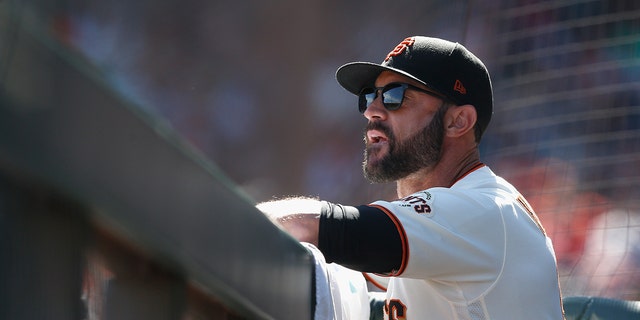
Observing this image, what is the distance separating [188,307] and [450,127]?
1629 mm

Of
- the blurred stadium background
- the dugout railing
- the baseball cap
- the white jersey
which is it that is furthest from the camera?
the blurred stadium background

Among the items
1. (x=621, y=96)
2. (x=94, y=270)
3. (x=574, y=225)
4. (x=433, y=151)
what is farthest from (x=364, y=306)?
(x=621, y=96)

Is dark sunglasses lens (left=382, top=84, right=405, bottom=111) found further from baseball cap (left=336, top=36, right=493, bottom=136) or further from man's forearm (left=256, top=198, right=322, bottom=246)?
man's forearm (left=256, top=198, right=322, bottom=246)

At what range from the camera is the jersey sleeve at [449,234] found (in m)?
1.58

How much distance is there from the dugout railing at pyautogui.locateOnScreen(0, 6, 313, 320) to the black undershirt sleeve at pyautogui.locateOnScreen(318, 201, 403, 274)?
0.60 m

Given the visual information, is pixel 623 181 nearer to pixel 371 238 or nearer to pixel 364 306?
pixel 364 306

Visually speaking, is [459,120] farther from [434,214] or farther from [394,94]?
[434,214]

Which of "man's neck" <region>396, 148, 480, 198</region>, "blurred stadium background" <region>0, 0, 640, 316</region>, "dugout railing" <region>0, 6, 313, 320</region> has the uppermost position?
"blurred stadium background" <region>0, 0, 640, 316</region>

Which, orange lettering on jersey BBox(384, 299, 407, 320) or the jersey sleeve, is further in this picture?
orange lettering on jersey BBox(384, 299, 407, 320)

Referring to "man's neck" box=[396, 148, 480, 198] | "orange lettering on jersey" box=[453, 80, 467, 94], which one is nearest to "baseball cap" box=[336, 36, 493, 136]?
"orange lettering on jersey" box=[453, 80, 467, 94]

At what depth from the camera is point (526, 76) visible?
633 cm

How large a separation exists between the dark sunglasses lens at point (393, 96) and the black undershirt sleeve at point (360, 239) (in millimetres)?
816

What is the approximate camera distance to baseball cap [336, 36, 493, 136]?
2.29m

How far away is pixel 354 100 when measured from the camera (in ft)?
21.7
